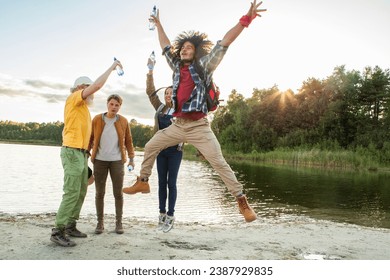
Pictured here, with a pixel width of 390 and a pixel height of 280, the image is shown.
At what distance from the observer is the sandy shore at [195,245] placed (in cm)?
469

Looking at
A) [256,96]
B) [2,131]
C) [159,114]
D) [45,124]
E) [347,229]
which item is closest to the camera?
[159,114]

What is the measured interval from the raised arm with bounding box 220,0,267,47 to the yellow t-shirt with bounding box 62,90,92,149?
6.73ft

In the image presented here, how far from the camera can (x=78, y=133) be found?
4906 mm

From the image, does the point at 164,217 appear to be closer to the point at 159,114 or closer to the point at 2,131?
the point at 159,114

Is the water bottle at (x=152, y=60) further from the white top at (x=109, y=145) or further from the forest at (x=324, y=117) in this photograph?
the forest at (x=324, y=117)


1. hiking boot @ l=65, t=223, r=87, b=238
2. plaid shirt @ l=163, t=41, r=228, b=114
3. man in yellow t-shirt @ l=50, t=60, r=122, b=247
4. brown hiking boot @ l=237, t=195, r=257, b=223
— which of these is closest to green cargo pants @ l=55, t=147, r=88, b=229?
man in yellow t-shirt @ l=50, t=60, r=122, b=247

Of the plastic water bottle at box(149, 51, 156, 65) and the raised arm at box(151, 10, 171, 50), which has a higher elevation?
the raised arm at box(151, 10, 171, 50)

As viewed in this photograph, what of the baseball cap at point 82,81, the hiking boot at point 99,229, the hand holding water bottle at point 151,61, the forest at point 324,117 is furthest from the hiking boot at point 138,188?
the forest at point 324,117

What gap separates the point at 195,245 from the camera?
18.2 feet

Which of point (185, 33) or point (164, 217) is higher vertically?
point (185, 33)

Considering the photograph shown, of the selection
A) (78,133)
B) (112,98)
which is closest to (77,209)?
(78,133)

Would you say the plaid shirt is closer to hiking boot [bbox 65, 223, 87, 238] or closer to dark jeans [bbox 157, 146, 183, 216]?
dark jeans [bbox 157, 146, 183, 216]

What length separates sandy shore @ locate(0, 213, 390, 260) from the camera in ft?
15.4
